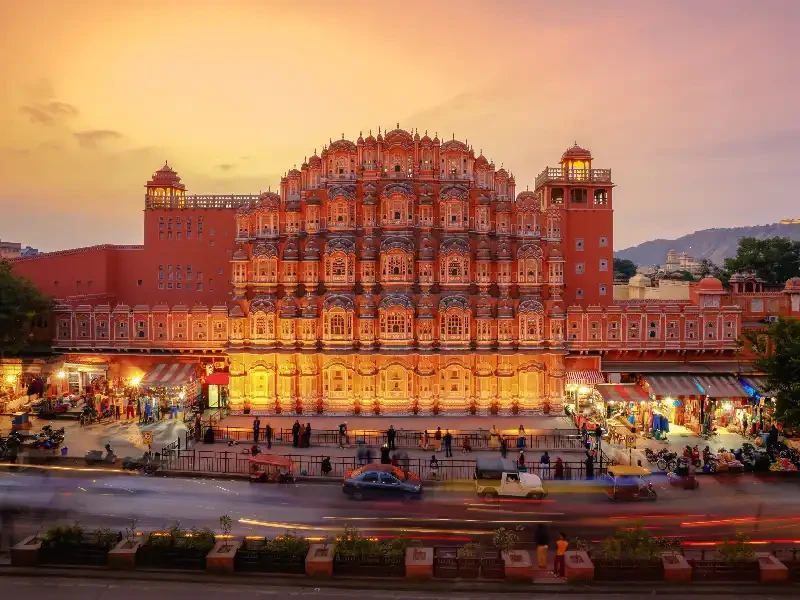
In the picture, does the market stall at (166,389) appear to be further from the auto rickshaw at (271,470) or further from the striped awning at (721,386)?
the striped awning at (721,386)

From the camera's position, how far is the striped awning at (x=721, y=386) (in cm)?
4147

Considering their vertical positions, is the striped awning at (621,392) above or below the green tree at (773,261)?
below

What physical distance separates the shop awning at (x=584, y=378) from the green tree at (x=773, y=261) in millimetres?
33811

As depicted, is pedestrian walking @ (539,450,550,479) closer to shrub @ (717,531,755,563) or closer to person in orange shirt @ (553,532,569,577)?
A: person in orange shirt @ (553,532,569,577)

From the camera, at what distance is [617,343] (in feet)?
149

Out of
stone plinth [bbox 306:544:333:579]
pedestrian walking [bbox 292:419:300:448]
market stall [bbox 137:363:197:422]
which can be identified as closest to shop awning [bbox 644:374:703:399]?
pedestrian walking [bbox 292:419:300:448]

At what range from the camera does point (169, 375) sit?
148 feet

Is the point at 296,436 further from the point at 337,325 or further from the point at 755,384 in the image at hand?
the point at 755,384

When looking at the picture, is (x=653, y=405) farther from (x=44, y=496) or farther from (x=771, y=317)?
(x=44, y=496)

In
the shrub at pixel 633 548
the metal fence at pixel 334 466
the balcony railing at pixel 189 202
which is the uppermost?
the balcony railing at pixel 189 202

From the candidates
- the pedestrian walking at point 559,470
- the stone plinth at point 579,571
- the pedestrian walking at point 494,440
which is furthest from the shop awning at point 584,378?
the stone plinth at point 579,571

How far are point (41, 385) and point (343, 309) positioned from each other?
22072 millimetres

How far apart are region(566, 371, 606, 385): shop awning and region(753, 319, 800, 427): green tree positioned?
34.9 feet

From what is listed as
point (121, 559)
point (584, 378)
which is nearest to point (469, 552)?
point (121, 559)
